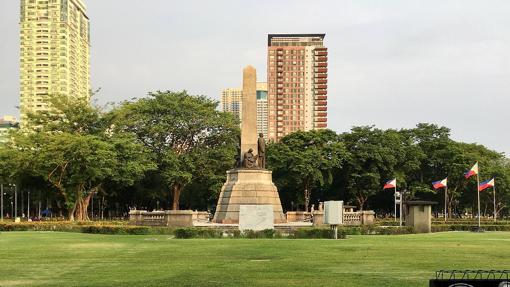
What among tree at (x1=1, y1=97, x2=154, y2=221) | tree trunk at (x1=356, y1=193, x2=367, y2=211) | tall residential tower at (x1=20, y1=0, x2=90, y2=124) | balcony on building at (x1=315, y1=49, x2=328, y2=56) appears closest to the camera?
tree at (x1=1, y1=97, x2=154, y2=221)

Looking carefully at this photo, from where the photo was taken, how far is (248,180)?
48.3m

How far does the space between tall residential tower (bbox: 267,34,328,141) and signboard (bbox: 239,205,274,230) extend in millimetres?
151735

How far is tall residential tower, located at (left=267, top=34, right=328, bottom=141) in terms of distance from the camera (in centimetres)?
18875

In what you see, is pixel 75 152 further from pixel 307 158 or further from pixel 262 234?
pixel 307 158

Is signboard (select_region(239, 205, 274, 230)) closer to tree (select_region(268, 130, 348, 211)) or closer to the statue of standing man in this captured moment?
the statue of standing man

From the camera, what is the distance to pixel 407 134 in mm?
86375

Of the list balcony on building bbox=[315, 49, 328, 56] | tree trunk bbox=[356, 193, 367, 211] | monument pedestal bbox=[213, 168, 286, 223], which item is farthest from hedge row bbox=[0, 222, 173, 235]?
balcony on building bbox=[315, 49, 328, 56]

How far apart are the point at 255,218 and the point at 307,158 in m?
42.5

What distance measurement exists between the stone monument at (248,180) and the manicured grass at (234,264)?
2067 cm

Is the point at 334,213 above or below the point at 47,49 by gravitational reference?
below

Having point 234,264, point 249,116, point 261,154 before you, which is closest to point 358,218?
point 261,154

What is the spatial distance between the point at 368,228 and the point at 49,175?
3291cm

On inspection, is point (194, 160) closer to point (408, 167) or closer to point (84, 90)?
point (408, 167)

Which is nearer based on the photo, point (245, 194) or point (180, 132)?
point (245, 194)
